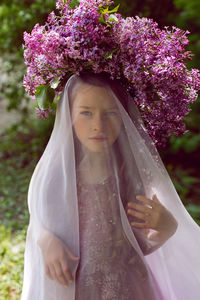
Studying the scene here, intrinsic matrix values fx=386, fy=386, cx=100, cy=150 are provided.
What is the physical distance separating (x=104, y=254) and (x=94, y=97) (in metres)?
0.68

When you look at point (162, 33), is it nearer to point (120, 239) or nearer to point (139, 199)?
point (139, 199)

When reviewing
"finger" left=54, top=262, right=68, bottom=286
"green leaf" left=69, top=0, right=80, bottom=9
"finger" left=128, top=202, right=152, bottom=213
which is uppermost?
"green leaf" left=69, top=0, right=80, bottom=9

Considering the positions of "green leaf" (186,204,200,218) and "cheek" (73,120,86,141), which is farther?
"green leaf" (186,204,200,218)

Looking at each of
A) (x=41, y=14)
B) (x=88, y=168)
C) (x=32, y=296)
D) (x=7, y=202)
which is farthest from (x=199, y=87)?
(x=7, y=202)

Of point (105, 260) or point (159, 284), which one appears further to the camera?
point (159, 284)

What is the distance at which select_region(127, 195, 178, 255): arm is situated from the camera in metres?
1.72

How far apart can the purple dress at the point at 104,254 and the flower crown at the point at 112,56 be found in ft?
1.49

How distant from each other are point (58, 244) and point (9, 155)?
4.23 meters

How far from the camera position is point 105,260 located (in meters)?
1.68

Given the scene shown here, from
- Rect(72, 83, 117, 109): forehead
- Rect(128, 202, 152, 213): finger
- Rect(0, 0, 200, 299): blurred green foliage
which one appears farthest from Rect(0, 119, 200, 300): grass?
Rect(72, 83, 117, 109): forehead

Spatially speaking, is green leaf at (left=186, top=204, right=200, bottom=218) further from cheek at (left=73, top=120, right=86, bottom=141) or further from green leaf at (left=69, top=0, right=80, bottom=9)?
green leaf at (left=69, top=0, right=80, bottom=9)

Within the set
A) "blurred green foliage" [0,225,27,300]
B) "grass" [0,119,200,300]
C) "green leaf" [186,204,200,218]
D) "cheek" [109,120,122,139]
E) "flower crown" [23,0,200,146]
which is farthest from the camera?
"green leaf" [186,204,200,218]

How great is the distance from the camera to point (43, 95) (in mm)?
1766

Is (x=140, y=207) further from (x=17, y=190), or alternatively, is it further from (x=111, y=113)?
(x=17, y=190)
